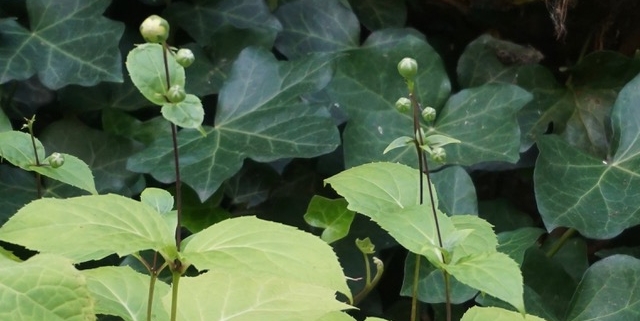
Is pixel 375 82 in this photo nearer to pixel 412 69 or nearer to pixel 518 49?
pixel 518 49

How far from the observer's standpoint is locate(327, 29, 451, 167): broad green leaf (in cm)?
110

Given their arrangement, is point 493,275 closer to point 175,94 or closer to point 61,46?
point 175,94

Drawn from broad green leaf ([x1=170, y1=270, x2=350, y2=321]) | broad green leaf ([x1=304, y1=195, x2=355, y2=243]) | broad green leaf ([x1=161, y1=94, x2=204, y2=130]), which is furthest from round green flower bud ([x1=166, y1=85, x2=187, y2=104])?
broad green leaf ([x1=304, y1=195, x2=355, y2=243])

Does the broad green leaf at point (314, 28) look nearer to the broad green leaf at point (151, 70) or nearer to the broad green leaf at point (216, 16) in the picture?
the broad green leaf at point (216, 16)

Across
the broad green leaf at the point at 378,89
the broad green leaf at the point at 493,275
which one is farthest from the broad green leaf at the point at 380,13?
the broad green leaf at the point at 493,275

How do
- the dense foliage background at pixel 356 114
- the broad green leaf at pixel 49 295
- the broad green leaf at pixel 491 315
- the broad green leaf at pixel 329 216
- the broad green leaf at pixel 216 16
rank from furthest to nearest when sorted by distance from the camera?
the broad green leaf at pixel 216 16 < the dense foliage background at pixel 356 114 < the broad green leaf at pixel 329 216 < the broad green leaf at pixel 491 315 < the broad green leaf at pixel 49 295

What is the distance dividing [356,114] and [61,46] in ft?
1.38

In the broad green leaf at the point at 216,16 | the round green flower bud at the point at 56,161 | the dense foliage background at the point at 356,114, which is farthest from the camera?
the broad green leaf at the point at 216,16

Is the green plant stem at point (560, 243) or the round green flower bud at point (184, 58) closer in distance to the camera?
the round green flower bud at point (184, 58)

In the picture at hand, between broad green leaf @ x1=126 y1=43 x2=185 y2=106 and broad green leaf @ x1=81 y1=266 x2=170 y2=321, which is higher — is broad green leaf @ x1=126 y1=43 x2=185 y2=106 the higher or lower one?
the higher one

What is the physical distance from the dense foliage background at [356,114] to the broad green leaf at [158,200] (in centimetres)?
28

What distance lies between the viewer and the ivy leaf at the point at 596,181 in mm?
994

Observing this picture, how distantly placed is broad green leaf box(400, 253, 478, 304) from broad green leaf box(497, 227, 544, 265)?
6 centimetres

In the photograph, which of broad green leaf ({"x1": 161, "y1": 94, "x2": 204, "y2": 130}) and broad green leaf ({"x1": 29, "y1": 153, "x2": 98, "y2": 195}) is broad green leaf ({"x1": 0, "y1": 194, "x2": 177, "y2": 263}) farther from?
broad green leaf ({"x1": 29, "y1": 153, "x2": 98, "y2": 195})
